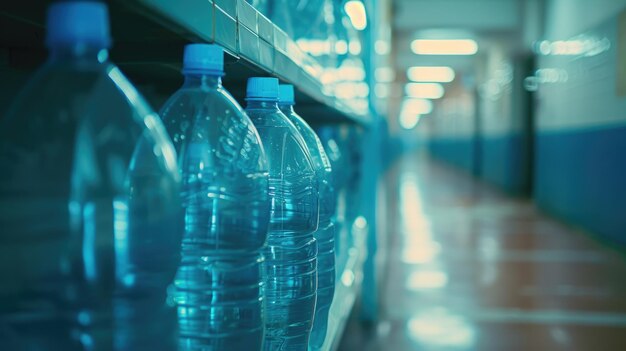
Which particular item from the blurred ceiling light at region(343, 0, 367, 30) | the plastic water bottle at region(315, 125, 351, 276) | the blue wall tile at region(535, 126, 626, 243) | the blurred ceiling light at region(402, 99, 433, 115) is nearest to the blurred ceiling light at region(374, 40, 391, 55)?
the blurred ceiling light at region(343, 0, 367, 30)

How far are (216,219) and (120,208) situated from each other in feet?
1.30

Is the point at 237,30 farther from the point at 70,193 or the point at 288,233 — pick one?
the point at 288,233

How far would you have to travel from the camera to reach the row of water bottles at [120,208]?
61cm

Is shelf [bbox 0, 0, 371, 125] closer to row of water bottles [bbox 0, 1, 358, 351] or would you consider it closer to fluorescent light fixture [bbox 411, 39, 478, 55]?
row of water bottles [bbox 0, 1, 358, 351]

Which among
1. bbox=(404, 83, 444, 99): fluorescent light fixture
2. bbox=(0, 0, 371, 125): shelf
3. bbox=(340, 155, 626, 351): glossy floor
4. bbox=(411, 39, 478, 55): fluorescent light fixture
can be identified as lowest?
bbox=(340, 155, 626, 351): glossy floor

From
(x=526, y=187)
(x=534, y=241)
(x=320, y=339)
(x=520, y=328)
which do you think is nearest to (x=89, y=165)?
(x=320, y=339)

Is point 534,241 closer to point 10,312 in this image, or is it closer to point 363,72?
point 363,72

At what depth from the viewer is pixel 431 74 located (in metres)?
24.1

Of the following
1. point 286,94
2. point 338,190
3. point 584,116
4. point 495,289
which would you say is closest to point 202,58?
point 286,94

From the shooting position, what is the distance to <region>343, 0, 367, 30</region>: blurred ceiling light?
10.7 ft

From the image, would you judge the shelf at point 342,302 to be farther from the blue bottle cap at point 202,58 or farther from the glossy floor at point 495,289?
the glossy floor at point 495,289

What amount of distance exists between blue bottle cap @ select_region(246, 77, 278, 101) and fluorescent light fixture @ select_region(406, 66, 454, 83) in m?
20.9

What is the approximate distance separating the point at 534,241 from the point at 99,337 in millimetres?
6669

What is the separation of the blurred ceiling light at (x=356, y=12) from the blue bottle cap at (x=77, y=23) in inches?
107
